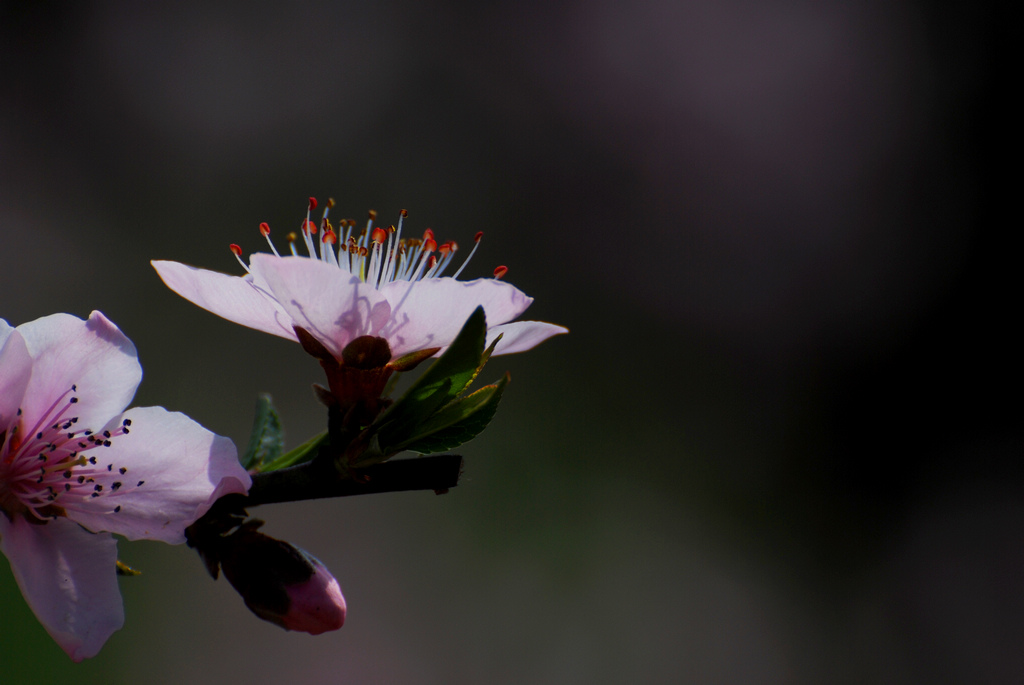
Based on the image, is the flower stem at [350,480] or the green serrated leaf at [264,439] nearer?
the flower stem at [350,480]

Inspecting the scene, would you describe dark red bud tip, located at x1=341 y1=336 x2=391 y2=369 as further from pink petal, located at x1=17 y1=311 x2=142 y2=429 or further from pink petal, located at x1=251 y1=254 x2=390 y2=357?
pink petal, located at x1=17 y1=311 x2=142 y2=429

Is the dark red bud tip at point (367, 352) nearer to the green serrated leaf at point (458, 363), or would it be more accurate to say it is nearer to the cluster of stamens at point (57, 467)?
the green serrated leaf at point (458, 363)

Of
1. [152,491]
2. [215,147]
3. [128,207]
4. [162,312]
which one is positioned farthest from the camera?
[215,147]

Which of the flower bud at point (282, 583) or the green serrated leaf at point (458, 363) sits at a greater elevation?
the green serrated leaf at point (458, 363)

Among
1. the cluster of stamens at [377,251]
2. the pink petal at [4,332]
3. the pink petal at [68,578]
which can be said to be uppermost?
the cluster of stamens at [377,251]

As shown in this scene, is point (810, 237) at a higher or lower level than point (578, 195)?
higher

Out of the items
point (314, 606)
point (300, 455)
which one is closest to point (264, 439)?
point (300, 455)

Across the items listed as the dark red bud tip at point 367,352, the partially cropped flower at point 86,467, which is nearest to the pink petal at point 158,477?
the partially cropped flower at point 86,467

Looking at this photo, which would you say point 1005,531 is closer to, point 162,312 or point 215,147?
point 162,312

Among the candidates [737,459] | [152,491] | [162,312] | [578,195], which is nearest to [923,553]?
[737,459]
